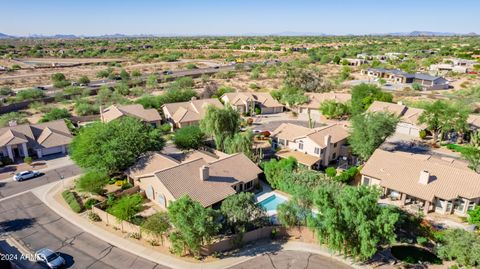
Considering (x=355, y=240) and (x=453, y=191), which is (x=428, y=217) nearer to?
(x=453, y=191)

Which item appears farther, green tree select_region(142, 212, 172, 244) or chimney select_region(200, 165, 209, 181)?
chimney select_region(200, 165, 209, 181)

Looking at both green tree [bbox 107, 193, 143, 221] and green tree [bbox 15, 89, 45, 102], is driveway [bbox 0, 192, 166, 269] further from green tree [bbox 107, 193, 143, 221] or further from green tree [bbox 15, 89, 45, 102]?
green tree [bbox 15, 89, 45, 102]

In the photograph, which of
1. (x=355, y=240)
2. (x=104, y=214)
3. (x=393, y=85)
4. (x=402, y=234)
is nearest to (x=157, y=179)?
(x=104, y=214)

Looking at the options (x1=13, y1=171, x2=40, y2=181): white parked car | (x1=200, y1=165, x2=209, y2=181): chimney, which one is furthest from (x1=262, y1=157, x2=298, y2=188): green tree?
(x1=13, y1=171, x2=40, y2=181): white parked car

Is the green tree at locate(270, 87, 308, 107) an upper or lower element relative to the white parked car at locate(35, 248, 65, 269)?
upper

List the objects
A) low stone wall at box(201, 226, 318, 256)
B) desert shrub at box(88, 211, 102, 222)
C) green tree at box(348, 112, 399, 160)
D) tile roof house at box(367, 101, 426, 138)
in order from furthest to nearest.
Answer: tile roof house at box(367, 101, 426, 138) → green tree at box(348, 112, 399, 160) → desert shrub at box(88, 211, 102, 222) → low stone wall at box(201, 226, 318, 256)

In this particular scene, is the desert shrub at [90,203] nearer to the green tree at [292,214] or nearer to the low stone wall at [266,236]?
the low stone wall at [266,236]

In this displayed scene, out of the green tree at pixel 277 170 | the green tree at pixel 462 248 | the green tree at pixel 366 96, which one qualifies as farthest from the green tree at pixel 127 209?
the green tree at pixel 366 96

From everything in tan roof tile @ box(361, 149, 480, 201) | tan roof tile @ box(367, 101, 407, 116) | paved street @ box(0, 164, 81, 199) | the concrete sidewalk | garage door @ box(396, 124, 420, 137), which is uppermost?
tan roof tile @ box(367, 101, 407, 116)
